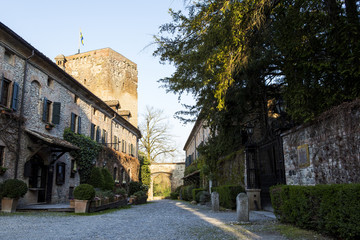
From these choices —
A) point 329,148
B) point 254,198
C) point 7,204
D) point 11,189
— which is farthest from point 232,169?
point 7,204

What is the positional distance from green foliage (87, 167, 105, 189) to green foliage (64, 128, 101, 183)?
0.23 m

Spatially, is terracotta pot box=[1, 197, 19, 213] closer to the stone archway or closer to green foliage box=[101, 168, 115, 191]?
green foliage box=[101, 168, 115, 191]

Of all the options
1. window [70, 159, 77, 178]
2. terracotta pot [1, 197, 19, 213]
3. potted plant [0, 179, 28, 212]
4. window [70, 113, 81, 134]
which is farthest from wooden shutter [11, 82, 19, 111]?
window [70, 159, 77, 178]

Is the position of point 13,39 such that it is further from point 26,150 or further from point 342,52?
point 342,52

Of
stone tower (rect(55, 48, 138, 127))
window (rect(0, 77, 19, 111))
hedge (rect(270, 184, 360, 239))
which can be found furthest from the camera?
stone tower (rect(55, 48, 138, 127))

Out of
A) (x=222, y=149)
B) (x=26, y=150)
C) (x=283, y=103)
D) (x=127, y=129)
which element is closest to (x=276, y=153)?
(x=283, y=103)

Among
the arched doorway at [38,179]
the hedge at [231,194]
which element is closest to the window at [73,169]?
the arched doorway at [38,179]

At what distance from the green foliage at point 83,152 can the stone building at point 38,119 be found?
1.18 ft

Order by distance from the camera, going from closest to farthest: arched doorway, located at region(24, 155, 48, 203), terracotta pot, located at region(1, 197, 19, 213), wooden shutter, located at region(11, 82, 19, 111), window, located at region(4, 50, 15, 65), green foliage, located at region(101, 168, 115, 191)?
1. terracotta pot, located at region(1, 197, 19, 213)
2. wooden shutter, located at region(11, 82, 19, 111)
3. window, located at region(4, 50, 15, 65)
4. arched doorway, located at region(24, 155, 48, 203)
5. green foliage, located at region(101, 168, 115, 191)

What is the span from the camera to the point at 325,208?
528cm

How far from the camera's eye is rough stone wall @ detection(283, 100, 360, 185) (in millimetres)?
5711

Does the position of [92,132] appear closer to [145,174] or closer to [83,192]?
[83,192]

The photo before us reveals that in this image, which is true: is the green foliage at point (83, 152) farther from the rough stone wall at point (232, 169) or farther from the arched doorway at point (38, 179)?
the rough stone wall at point (232, 169)

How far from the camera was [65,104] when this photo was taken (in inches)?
656
